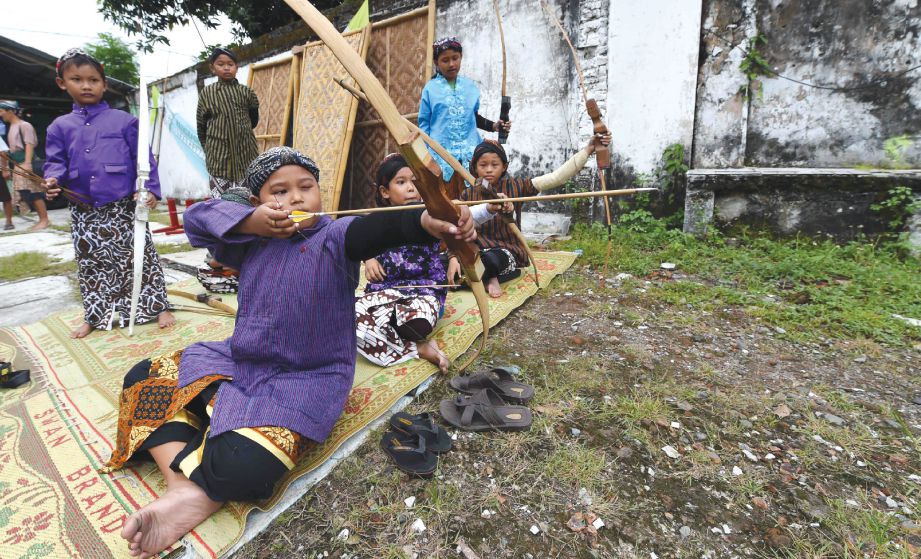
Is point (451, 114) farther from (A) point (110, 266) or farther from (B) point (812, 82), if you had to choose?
(B) point (812, 82)

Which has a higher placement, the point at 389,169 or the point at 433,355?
the point at 389,169

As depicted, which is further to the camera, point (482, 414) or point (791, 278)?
point (791, 278)

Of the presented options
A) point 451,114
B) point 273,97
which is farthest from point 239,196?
point 273,97

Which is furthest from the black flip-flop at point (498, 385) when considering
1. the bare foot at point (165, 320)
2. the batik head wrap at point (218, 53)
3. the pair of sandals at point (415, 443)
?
the batik head wrap at point (218, 53)

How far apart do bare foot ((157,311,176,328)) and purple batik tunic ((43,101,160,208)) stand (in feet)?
2.73

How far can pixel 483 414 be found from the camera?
1.88 meters

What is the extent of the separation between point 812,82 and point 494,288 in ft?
11.9

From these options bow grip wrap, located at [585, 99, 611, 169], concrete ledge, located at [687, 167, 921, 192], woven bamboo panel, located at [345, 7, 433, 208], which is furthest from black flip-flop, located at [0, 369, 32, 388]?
concrete ledge, located at [687, 167, 921, 192]

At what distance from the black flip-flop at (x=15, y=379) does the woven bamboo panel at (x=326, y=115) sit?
3702 millimetres

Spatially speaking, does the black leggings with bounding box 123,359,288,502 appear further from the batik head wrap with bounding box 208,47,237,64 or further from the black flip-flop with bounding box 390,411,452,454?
the batik head wrap with bounding box 208,47,237,64

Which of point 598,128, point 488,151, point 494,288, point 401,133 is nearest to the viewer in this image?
point 401,133

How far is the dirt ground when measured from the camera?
1.34 metres

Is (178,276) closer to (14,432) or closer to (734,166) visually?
(14,432)

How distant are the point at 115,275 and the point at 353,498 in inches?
107
